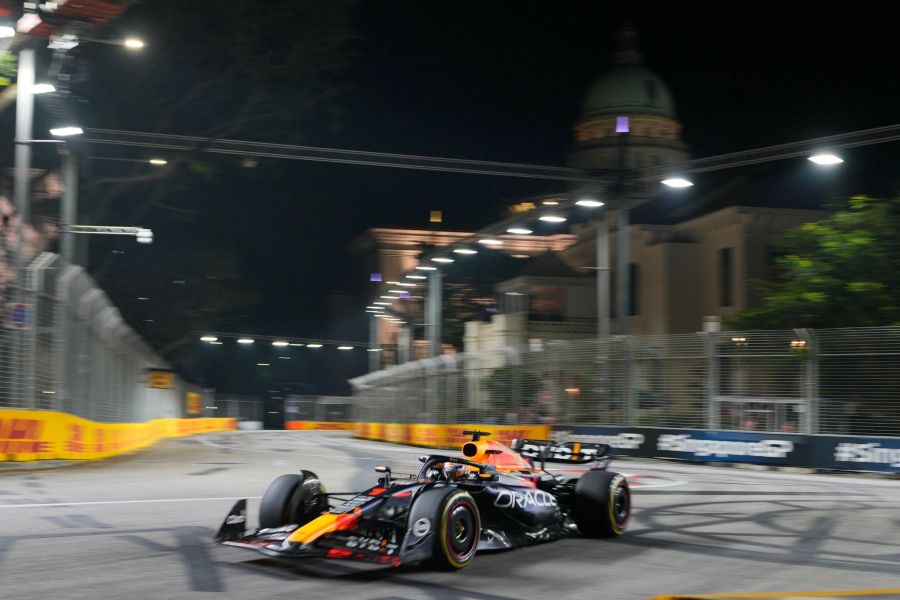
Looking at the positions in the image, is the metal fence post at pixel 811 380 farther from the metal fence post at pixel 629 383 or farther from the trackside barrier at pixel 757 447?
the metal fence post at pixel 629 383

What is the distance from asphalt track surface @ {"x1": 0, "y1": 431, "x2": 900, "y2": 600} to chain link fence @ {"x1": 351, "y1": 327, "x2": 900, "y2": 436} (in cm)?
589

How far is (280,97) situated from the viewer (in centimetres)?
3706

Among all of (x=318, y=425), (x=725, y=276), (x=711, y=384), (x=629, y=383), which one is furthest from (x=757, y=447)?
(x=318, y=425)

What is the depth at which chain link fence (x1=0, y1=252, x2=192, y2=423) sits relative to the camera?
1858 centimetres

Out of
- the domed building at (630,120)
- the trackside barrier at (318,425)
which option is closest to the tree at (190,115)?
the trackside barrier at (318,425)

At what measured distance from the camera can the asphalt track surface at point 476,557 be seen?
294 inches

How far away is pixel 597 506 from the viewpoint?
1008 cm

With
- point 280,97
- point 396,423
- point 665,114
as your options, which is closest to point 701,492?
point 280,97

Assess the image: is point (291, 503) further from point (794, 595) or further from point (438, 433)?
point (438, 433)

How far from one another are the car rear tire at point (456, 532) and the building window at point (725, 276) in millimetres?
49225

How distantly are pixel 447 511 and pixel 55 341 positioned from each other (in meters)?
13.7

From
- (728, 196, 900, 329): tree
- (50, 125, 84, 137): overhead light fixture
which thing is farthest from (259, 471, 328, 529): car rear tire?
(728, 196, 900, 329): tree

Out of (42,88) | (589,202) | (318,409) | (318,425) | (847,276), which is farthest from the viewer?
(318,409)

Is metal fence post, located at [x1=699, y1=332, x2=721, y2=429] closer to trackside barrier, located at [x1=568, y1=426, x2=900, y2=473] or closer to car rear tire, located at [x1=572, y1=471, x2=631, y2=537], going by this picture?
trackside barrier, located at [x1=568, y1=426, x2=900, y2=473]
